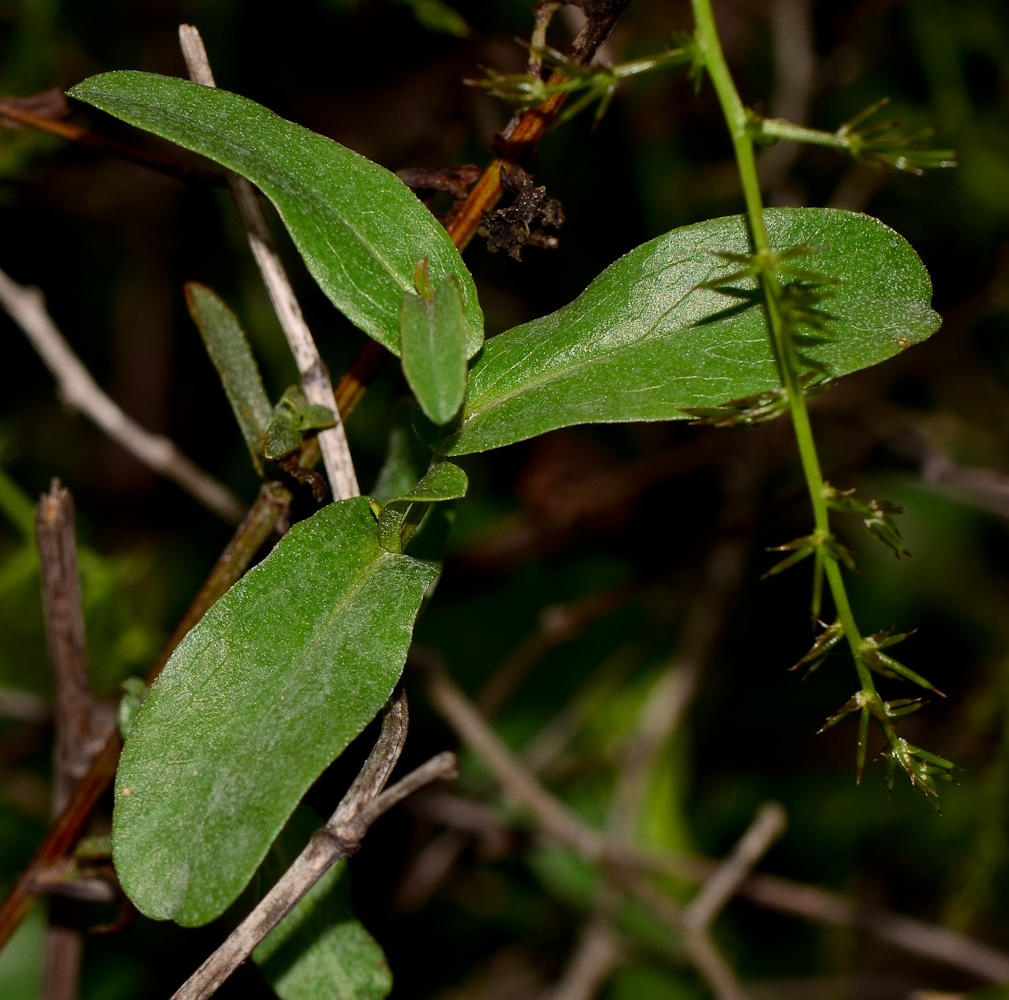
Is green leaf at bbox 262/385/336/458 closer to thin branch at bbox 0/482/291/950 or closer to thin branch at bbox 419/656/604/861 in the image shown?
thin branch at bbox 0/482/291/950

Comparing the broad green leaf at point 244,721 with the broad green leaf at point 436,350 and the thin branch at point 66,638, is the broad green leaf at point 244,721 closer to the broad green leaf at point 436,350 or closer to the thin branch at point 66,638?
the broad green leaf at point 436,350

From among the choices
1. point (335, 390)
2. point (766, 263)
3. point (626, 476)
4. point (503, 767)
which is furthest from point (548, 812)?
point (766, 263)

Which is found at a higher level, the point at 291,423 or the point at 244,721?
the point at 291,423

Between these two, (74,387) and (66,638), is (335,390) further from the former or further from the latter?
(74,387)

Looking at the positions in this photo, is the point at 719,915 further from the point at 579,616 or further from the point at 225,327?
the point at 225,327

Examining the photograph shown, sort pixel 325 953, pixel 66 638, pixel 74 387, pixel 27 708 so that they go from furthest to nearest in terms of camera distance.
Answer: pixel 27 708, pixel 74 387, pixel 66 638, pixel 325 953

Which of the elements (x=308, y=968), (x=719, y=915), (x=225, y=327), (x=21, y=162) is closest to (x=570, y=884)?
(x=719, y=915)

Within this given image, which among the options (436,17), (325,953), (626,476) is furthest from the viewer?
(626,476)

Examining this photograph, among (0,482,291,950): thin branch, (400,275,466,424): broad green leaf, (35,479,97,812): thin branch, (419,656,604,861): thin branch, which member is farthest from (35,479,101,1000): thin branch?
(419,656,604,861): thin branch

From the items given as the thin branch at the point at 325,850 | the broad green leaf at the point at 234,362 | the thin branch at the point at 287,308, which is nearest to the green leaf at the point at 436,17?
the thin branch at the point at 287,308
